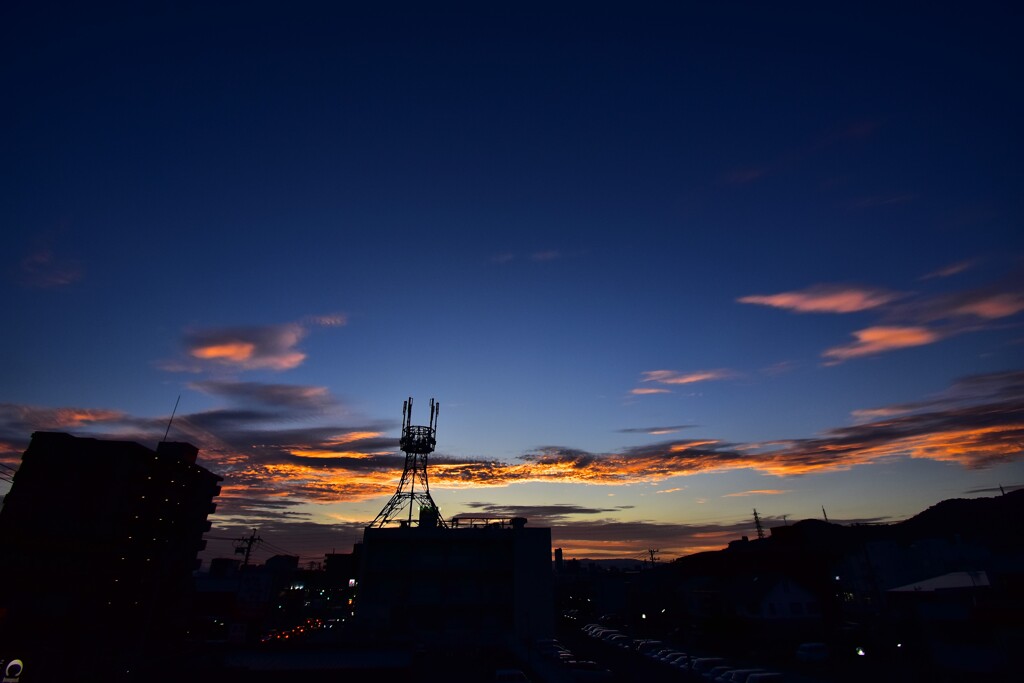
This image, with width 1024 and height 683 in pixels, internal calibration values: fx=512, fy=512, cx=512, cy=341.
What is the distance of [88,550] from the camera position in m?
61.5

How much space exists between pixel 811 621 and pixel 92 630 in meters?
83.5

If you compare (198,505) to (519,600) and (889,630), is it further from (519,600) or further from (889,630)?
(889,630)

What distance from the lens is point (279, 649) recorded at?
34844 millimetres

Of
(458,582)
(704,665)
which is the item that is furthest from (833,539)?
(704,665)

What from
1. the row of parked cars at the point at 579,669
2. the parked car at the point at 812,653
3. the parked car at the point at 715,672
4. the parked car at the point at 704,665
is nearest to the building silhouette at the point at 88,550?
the row of parked cars at the point at 579,669

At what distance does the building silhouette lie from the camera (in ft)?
183

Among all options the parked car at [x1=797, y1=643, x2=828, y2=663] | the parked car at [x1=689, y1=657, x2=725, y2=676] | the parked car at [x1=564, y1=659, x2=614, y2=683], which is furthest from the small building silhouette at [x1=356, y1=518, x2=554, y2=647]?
the parked car at [x1=797, y1=643, x2=828, y2=663]

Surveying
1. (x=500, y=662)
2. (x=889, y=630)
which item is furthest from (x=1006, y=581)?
(x=500, y=662)

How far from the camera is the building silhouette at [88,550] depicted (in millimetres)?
55875

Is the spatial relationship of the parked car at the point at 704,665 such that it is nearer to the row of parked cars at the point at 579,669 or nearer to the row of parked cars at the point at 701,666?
the row of parked cars at the point at 701,666

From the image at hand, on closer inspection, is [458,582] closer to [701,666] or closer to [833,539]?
[701,666]

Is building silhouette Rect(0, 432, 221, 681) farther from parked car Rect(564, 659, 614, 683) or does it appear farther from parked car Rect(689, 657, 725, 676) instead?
parked car Rect(689, 657, 725, 676)

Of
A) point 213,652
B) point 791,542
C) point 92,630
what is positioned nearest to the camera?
point 213,652

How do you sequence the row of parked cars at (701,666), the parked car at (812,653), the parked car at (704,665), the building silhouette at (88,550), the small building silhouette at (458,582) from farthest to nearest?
the small building silhouette at (458,582) < the building silhouette at (88,550) < the parked car at (812,653) < the parked car at (704,665) < the row of parked cars at (701,666)
